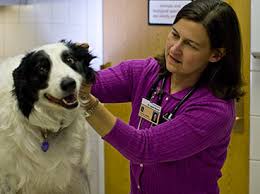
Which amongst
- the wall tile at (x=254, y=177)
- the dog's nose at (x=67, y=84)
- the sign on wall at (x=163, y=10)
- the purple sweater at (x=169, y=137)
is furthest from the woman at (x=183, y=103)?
the sign on wall at (x=163, y=10)

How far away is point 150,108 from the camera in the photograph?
5.20ft

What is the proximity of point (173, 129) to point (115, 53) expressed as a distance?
58.4 inches

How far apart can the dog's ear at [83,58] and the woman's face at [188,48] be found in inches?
10.0

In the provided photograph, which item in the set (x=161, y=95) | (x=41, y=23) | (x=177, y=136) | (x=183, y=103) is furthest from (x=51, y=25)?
(x=177, y=136)

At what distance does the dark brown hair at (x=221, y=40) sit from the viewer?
142 centimetres

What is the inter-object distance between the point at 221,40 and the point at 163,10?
1.38m

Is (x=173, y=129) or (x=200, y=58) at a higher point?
(x=200, y=58)

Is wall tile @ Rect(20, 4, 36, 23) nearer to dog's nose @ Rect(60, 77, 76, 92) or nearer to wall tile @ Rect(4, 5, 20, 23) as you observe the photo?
wall tile @ Rect(4, 5, 20, 23)

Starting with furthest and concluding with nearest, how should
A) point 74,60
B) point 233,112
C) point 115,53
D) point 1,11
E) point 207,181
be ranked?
point 115,53 → point 1,11 → point 207,181 → point 233,112 → point 74,60

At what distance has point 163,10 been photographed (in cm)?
279

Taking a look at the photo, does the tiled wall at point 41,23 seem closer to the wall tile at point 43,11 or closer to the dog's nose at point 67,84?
the wall tile at point 43,11

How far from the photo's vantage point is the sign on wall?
277 cm

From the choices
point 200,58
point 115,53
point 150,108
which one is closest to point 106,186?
point 115,53

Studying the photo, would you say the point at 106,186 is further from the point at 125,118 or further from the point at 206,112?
the point at 206,112
